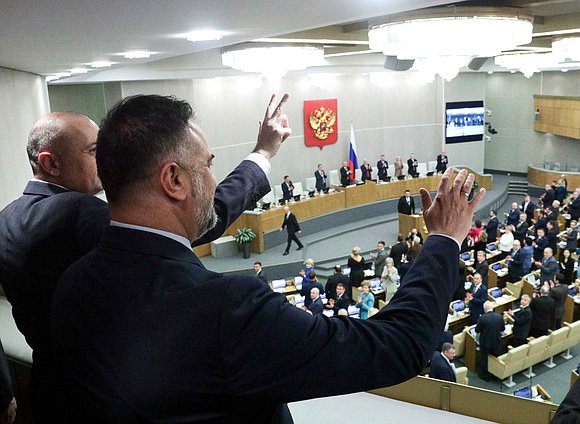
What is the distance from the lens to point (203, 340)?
1.13 m

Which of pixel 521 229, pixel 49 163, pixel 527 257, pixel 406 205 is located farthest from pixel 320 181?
pixel 49 163

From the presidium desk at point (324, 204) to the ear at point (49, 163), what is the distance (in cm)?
1103

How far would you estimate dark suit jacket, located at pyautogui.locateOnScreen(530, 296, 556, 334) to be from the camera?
8359mm

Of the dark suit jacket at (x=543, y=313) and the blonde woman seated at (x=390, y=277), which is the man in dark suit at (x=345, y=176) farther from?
the dark suit jacket at (x=543, y=313)

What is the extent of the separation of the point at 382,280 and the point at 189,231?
30.4ft

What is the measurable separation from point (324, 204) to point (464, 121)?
28.9 feet

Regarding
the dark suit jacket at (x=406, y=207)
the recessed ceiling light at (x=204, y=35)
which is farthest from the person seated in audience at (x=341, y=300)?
the dark suit jacket at (x=406, y=207)

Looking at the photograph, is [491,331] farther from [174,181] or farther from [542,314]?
[174,181]

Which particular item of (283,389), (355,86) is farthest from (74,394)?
(355,86)

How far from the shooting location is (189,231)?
134cm

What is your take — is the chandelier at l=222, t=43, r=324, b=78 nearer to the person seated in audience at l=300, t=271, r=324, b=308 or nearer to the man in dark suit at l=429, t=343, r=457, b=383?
the person seated in audience at l=300, t=271, r=324, b=308

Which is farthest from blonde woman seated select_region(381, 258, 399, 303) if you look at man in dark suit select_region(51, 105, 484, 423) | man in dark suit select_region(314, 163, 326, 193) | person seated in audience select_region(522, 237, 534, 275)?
man in dark suit select_region(51, 105, 484, 423)

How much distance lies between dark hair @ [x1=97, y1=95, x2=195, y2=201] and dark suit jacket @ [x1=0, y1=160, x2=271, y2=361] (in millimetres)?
485

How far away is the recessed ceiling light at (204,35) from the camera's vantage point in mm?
3785
